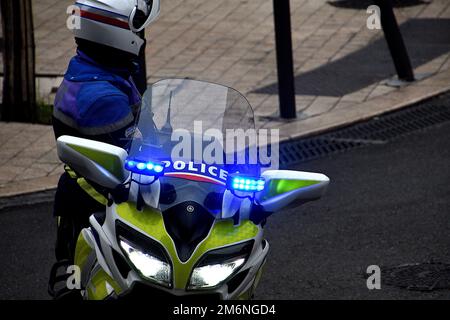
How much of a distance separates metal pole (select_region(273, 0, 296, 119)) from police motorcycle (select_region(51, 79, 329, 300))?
6498mm

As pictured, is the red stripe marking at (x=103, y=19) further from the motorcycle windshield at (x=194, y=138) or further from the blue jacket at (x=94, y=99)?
the motorcycle windshield at (x=194, y=138)

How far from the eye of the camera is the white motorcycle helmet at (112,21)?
17.4 ft

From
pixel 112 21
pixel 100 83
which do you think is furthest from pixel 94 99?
pixel 112 21

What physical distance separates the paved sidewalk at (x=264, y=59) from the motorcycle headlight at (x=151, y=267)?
5.21 meters

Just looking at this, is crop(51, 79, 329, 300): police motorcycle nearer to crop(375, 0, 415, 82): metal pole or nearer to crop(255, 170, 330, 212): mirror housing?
crop(255, 170, 330, 212): mirror housing

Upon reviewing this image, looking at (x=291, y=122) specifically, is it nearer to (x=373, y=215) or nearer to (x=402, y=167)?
(x=402, y=167)

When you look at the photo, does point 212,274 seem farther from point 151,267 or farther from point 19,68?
point 19,68

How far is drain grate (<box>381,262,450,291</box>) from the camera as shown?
7246mm

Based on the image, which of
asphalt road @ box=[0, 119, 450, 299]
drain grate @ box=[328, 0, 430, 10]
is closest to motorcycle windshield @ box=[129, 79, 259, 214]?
asphalt road @ box=[0, 119, 450, 299]

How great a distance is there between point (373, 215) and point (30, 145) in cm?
367

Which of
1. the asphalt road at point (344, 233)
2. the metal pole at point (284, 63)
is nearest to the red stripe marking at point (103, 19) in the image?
the asphalt road at point (344, 233)

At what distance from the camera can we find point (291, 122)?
11.5 m

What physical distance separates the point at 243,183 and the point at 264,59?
9.46 meters
